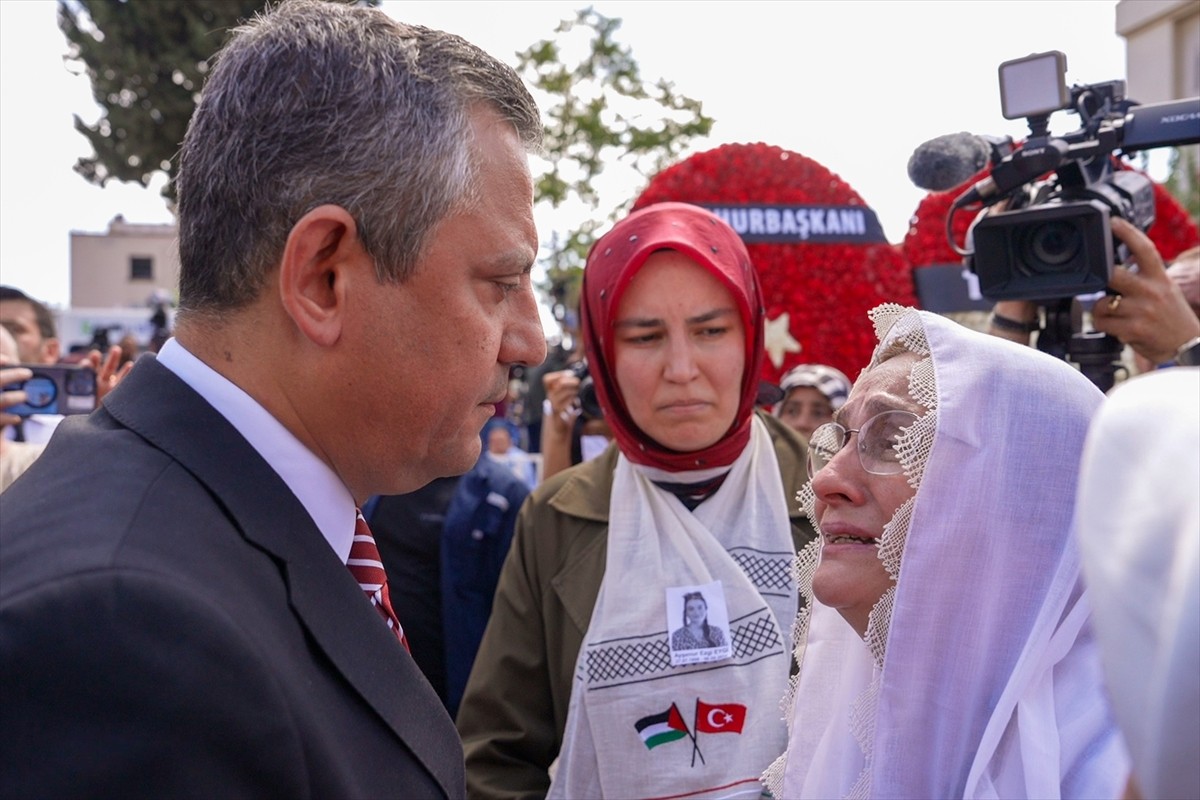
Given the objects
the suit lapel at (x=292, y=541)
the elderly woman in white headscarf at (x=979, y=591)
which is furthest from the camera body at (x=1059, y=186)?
the suit lapel at (x=292, y=541)

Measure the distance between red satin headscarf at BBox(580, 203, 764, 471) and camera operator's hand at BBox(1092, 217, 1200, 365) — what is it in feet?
2.85

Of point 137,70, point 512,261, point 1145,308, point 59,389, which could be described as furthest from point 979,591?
point 137,70

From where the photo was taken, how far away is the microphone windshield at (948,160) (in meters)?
2.82

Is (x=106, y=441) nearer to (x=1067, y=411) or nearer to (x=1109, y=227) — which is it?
(x=1067, y=411)

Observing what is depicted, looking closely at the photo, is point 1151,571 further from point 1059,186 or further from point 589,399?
point 589,399

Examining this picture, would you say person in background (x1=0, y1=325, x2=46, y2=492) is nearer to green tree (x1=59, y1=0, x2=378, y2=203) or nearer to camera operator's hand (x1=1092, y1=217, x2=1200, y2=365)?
camera operator's hand (x1=1092, y1=217, x2=1200, y2=365)

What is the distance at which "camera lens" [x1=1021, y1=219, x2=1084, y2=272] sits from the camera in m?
2.73

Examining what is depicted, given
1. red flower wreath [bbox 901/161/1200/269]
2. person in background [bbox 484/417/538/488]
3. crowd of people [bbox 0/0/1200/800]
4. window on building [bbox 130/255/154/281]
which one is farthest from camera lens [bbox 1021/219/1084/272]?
window on building [bbox 130/255/154/281]

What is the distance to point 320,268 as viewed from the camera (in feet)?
4.65

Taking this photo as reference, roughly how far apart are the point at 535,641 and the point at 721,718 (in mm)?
460

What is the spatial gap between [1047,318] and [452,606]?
6.16 feet

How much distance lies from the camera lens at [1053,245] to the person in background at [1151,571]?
219 cm

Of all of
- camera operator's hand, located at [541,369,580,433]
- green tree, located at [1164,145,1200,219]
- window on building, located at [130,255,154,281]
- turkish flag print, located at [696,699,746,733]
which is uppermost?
window on building, located at [130,255,154,281]

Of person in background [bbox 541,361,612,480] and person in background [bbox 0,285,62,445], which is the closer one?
person in background [bbox 541,361,612,480]
